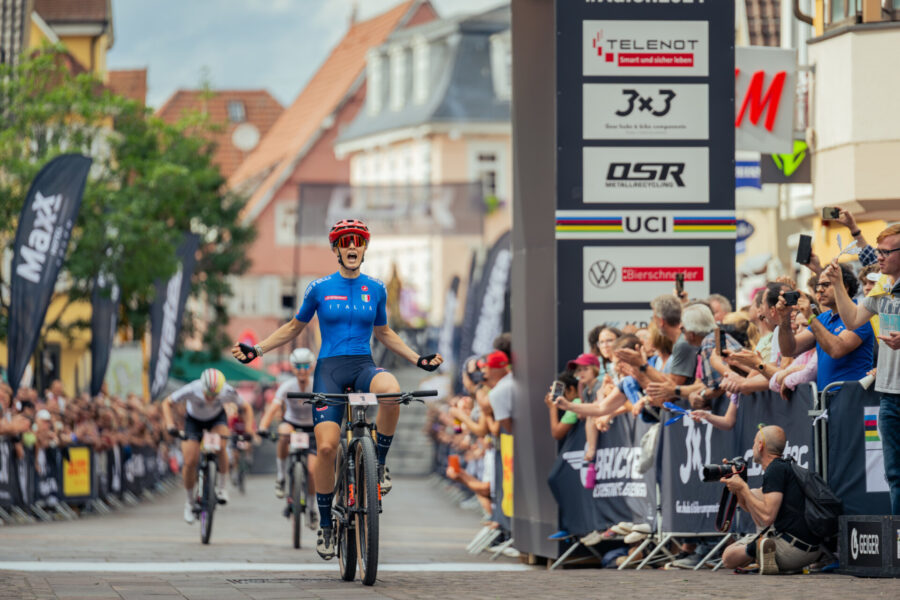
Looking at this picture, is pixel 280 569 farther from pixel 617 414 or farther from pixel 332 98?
pixel 332 98

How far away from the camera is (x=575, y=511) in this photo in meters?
15.5

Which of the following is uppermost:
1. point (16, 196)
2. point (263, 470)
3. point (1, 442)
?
point (16, 196)

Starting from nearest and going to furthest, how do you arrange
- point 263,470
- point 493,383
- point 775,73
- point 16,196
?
point 493,383, point 775,73, point 16,196, point 263,470

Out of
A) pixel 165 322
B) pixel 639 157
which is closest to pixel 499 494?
pixel 639 157

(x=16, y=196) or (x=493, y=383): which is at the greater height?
(x=16, y=196)

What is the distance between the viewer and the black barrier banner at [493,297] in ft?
94.0

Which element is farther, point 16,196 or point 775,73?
point 16,196

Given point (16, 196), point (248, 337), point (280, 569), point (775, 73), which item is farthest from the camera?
point (248, 337)

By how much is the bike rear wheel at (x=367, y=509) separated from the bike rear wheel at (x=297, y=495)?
7.18 m

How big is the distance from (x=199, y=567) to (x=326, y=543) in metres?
2.56

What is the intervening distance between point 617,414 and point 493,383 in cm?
411

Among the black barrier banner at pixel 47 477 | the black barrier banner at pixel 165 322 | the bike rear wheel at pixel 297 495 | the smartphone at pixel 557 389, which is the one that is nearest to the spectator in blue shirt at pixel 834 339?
the smartphone at pixel 557 389

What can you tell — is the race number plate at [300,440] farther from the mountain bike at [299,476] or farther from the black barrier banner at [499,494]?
the black barrier banner at [499,494]

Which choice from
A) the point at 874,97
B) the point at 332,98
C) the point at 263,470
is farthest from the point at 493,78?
the point at 874,97
